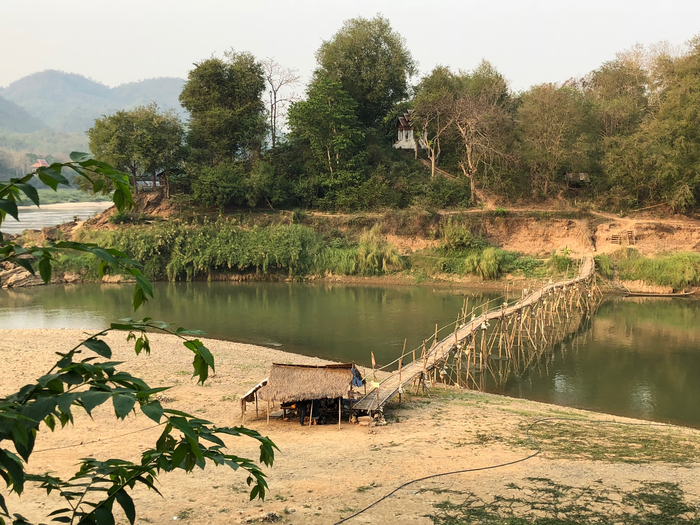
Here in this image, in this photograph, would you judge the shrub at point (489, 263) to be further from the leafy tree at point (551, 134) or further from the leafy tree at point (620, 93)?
the leafy tree at point (620, 93)

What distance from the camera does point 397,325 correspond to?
20906 millimetres

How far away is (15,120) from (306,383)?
181967 mm

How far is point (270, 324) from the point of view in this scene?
21.7 metres

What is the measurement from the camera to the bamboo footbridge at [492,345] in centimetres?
1291

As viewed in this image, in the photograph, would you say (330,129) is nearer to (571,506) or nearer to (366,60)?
(366,60)

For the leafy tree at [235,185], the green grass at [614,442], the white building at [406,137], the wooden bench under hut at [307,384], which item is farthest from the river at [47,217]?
the green grass at [614,442]

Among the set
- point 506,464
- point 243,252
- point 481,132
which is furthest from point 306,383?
point 481,132

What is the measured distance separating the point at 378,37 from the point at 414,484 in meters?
34.9

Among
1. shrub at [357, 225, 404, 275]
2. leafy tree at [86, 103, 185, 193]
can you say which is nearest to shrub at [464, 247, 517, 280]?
shrub at [357, 225, 404, 275]

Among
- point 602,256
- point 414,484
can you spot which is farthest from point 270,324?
point 602,256

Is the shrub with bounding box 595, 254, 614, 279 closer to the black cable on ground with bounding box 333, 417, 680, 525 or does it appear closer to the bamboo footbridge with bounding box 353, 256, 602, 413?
the bamboo footbridge with bounding box 353, 256, 602, 413

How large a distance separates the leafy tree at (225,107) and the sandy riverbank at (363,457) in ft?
73.8

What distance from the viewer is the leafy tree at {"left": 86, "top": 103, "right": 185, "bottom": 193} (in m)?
32.5

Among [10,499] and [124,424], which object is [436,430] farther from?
[10,499]
